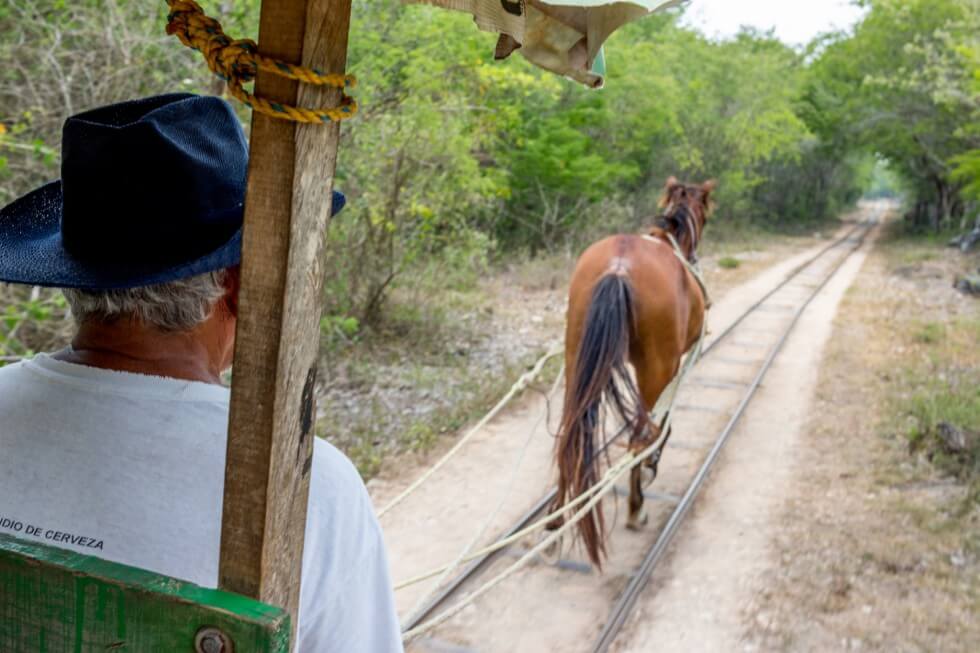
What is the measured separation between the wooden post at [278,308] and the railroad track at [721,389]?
2.62m

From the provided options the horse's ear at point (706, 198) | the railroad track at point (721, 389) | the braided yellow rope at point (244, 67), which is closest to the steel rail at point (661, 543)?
the railroad track at point (721, 389)

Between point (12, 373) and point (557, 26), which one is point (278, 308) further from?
point (557, 26)

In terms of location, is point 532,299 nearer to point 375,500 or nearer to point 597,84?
point 375,500

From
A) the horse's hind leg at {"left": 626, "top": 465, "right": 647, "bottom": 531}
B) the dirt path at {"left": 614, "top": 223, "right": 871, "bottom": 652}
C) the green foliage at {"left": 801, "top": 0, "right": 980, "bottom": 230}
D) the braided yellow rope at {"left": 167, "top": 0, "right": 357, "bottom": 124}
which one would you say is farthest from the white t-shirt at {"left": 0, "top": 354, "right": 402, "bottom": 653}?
the green foliage at {"left": 801, "top": 0, "right": 980, "bottom": 230}

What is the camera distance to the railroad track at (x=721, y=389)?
4637 mm

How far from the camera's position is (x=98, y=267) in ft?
4.63

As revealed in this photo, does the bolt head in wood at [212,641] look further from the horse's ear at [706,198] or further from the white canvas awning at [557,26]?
the horse's ear at [706,198]

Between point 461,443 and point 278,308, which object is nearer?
point 278,308

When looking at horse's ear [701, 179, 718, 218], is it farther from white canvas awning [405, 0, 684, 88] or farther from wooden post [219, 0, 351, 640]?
wooden post [219, 0, 351, 640]

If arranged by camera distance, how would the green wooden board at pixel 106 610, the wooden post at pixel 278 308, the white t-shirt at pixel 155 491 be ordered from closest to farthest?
the green wooden board at pixel 106 610 < the wooden post at pixel 278 308 < the white t-shirt at pixel 155 491

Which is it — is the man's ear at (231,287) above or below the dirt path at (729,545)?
above

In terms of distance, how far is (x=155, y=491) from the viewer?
1286 millimetres

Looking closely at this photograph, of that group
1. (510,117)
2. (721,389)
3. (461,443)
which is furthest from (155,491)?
(510,117)

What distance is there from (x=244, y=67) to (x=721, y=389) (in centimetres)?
891
